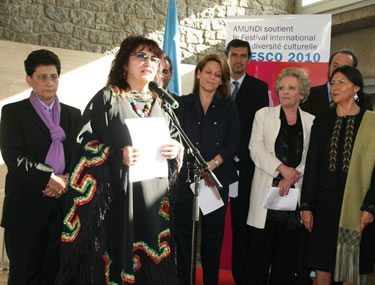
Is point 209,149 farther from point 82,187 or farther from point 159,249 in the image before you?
point 82,187

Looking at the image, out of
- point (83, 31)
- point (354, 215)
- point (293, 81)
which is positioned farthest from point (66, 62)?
point (354, 215)

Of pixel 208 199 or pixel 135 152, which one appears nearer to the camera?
pixel 135 152

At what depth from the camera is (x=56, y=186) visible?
2.43m

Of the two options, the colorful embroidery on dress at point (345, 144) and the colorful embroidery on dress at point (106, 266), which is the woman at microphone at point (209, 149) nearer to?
the colorful embroidery on dress at point (345, 144)

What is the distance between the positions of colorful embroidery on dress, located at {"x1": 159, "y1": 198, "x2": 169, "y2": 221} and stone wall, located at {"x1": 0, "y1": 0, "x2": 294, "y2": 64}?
4.15m

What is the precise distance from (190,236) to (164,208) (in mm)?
848

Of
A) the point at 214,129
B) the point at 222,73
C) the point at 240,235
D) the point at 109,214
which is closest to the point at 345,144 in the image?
the point at 214,129

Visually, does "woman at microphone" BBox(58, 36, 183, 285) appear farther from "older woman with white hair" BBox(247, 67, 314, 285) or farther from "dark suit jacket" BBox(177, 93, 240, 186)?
"older woman with white hair" BBox(247, 67, 314, 285)

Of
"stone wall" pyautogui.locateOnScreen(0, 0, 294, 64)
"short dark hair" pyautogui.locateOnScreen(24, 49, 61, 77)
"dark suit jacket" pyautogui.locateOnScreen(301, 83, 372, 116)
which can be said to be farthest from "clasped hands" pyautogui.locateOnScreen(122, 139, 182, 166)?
"stone wall" pyautogui.locateOnScreen(0, 0, 294, 64)

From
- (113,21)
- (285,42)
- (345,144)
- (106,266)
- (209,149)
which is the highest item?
(113,21)

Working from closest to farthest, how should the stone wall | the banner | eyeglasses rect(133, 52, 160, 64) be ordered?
eyeglasses rect(133, 52, 160, 64)
the banner
the stone wall

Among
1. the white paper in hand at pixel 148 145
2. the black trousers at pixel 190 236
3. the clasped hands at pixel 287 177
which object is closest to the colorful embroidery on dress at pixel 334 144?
the clasped hands at pixel 287 177

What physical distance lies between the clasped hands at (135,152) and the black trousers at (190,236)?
0.92 m

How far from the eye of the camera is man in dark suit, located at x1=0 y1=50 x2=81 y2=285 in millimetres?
2410
